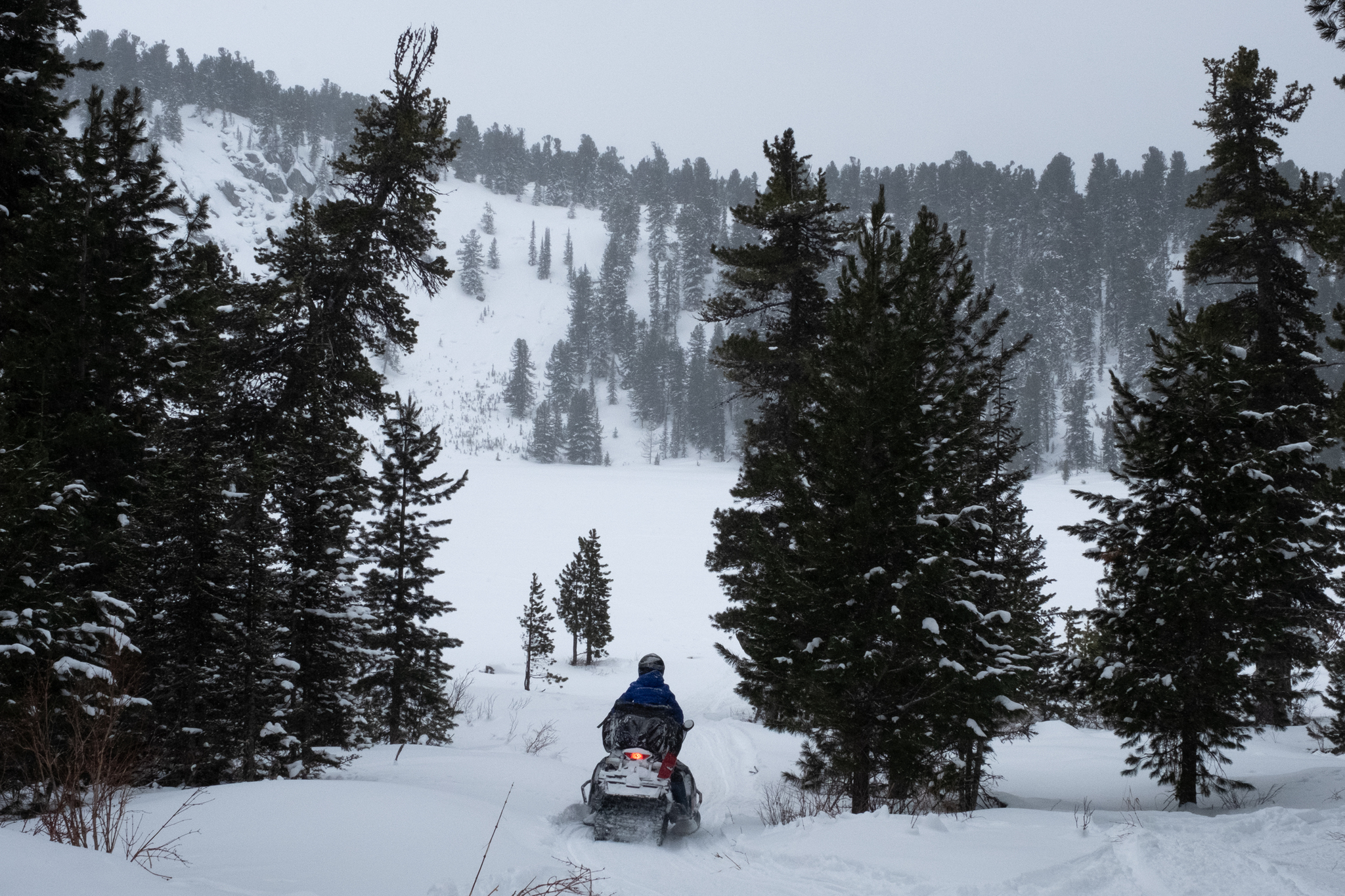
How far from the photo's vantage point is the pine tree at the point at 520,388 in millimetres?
108000

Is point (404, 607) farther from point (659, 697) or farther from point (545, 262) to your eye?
point (545, 262)

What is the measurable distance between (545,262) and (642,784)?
14579cm

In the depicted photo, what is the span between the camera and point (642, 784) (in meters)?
7.27

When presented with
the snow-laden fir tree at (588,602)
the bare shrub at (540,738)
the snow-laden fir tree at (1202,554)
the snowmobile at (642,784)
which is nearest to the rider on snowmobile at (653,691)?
the snowmobile at (642,784)

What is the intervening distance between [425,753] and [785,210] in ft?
41.4

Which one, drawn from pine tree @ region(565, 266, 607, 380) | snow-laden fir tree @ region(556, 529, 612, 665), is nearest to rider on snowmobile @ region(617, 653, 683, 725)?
snow-laden fir tree @ region(556, 529, 612, 665)

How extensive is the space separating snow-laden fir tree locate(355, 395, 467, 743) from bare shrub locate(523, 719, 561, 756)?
2184 millimetres

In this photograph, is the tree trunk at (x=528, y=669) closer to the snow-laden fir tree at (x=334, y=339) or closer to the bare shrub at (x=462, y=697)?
the bare shrub at (x=462, y=697)

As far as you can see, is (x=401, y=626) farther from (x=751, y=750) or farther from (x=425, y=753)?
(x=751, y=750)

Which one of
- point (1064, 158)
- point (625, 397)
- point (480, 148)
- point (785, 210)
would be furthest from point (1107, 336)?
point (480, 148)

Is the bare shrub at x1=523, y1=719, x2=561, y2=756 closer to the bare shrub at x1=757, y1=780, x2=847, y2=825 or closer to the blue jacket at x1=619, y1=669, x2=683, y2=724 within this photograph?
the bare shrub at x1=757, y1=780, x2=847, y2=825

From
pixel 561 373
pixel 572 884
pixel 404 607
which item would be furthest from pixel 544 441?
pixel 572 884

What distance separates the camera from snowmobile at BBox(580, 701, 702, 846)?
7.06 meters

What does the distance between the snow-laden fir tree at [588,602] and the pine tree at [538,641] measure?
346 centimetres
